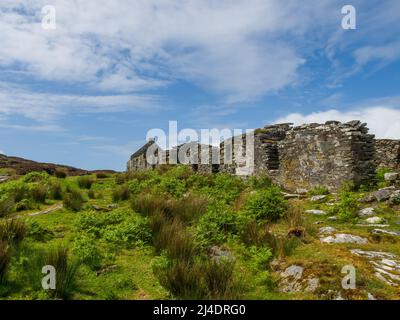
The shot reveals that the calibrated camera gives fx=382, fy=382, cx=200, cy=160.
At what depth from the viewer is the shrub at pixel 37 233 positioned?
8743 mm

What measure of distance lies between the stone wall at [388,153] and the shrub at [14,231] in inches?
742

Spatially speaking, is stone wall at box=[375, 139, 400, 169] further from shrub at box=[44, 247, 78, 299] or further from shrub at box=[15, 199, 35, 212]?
shrub at box=[44, 247, 78, 299]

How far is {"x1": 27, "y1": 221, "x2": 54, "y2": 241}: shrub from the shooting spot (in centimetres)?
874

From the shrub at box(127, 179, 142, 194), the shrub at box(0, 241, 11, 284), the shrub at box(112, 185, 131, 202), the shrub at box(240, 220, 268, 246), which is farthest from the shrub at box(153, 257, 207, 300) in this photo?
the shrub at box(127, 179, 142, 194)

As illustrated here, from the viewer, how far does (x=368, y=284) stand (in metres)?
5.84

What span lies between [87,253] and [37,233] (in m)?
2.31

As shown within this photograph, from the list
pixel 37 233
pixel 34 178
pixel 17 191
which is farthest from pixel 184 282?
pixel 34 178

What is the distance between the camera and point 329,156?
578 inches

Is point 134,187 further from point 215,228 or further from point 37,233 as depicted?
point 215,228

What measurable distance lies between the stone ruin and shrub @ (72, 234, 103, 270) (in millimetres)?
9644

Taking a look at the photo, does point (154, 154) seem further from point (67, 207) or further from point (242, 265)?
point (242, 265)

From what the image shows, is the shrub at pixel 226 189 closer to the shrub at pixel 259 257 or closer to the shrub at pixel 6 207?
the shrub at pixel 259 257

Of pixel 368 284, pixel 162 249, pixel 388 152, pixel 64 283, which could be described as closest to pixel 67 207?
pixel 162 249

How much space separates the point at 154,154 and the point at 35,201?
766 inches
